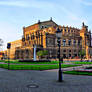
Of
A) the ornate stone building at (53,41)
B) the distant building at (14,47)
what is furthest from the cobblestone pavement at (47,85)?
the distant building at (14,47)

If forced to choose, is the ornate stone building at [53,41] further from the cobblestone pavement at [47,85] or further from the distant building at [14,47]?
the cobblestone pavement at [47,85]

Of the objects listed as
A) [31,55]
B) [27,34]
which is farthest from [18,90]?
[27,34]

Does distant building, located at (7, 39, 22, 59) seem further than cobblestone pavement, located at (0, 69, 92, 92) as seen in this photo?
Yes

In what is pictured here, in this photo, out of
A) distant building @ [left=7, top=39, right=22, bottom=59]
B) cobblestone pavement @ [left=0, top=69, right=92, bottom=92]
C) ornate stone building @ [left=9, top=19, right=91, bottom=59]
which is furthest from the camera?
distant building @ [left=7, top=39, right=22, bottom=59]

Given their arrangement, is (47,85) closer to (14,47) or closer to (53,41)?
(53,41)

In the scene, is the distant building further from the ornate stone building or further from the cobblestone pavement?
the cobblestone pavement

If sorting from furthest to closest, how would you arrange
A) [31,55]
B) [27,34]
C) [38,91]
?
[27,34] → [31,55] → [38,91]

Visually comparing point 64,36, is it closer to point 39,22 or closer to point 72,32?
point 72,32

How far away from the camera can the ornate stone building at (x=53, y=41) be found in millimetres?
104438

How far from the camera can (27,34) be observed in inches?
5305

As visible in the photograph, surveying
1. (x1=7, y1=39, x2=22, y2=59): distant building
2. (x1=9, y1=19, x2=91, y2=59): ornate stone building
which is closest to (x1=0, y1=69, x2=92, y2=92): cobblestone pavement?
(x1=9, y1=19, x2=91, y2=59): ornate stone building

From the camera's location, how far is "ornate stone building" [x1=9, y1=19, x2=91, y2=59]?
104 meters

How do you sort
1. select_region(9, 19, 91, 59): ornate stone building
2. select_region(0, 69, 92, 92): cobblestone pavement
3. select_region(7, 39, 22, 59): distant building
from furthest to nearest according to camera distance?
select_region(7, 39, 22, 59): distant building
select_region(9, 19, 91, 59): ornate stone building
select_region(0, 69, 92, 92): cobblestone pavement

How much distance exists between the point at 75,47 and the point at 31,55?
37.3 metres
